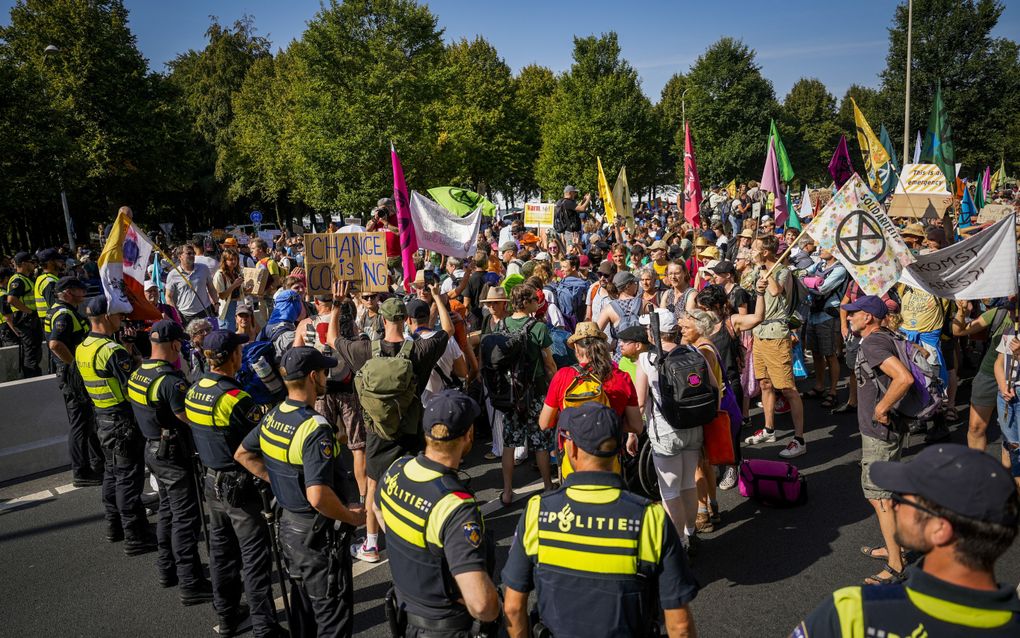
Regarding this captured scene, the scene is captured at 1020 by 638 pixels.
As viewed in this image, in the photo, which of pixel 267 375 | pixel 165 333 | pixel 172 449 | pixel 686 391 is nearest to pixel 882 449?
pixel 686 391

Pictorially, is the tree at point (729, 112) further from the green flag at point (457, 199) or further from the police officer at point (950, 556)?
the police officer at point (950, 556)

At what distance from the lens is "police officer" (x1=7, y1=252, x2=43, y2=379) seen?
433 inches

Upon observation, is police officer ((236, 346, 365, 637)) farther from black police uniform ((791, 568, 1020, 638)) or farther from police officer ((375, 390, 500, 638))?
black police uniform ((791, 568, 1020, 638))

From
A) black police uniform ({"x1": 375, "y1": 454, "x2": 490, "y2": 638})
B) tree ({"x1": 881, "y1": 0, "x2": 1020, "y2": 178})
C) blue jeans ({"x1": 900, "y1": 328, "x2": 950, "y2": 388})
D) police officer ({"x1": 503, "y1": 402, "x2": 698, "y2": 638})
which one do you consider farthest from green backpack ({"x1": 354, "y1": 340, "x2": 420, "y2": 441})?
tree ({"x1": 881, "y1": 0, "x2": 1020, "y2": 178})

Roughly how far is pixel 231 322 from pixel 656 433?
7.24m

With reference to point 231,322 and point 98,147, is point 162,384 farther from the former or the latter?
point 98,147

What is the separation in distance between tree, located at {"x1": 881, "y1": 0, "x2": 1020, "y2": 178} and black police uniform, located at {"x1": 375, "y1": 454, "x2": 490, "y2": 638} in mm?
51132

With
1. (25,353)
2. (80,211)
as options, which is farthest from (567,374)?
(80,211)

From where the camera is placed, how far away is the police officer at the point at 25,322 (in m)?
11.0

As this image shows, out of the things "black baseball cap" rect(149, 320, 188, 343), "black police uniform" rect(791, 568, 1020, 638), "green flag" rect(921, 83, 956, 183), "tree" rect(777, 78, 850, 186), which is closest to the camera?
"black police uniform" rect(791, 568, 1020, 638)

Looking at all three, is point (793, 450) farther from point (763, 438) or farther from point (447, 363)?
point (447, 363)

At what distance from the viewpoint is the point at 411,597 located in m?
2.94

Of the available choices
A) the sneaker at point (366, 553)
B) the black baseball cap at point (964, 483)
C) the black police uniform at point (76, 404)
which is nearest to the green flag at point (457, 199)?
the black police uniform at point (76, 404)

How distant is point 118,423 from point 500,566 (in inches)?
136
